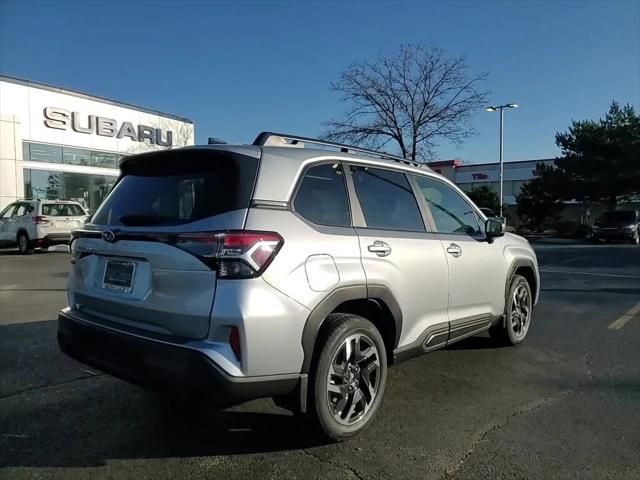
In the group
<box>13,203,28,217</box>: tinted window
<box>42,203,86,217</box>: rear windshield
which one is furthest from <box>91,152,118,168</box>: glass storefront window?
<box>42,203,86,217</box>: rear windshield

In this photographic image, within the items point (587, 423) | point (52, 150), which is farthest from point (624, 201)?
point (587, 423)

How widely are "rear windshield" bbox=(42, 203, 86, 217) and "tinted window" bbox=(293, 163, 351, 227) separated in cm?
1542

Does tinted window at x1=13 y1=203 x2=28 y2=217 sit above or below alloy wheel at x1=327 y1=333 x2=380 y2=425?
above

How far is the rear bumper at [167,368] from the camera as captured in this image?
9.05ft

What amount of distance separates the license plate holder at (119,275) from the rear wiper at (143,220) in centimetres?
26

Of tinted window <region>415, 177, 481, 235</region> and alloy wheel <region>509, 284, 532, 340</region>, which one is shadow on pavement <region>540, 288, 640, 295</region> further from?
tinted window <region>415, 177, 481, 235</region>

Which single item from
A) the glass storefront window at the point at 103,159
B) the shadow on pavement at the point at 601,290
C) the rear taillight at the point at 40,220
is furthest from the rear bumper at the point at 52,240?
the shadow on pavement at the point at 601,290

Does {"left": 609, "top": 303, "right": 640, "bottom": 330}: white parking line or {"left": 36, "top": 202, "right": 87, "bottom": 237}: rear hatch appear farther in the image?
{"left": 36, "top": 202, "right": 87, "bottom": 237}: rear hatch

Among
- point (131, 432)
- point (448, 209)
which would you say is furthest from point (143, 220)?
point (448, 209)

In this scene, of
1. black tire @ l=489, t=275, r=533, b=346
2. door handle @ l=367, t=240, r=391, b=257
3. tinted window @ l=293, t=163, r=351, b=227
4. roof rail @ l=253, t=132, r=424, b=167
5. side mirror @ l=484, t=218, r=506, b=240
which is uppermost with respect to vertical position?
roof rail @ l=253, t=132, r=424, b=167

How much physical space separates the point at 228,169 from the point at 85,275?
1.32m

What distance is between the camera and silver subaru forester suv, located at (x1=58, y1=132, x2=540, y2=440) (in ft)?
9.29

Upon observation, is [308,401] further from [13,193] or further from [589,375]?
[13,193]

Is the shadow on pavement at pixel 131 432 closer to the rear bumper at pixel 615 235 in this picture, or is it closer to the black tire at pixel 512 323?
the black tire at pixel 512 323
